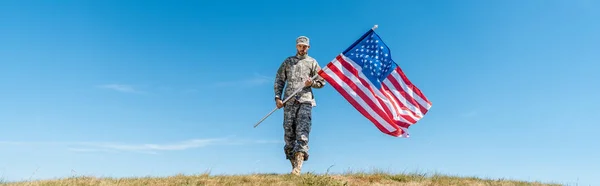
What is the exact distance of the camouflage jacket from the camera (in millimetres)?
12281

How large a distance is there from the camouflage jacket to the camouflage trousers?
0.51 ft

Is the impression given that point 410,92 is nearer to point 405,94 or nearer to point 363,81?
point 405,94

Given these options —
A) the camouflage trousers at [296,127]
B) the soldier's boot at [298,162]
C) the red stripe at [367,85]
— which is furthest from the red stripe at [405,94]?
the soldier's boot at [298,162]

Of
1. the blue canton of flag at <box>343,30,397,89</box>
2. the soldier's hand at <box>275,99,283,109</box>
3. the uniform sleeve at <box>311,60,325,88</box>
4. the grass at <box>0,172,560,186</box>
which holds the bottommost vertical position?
the grass at <box>0,172,560,186</box>

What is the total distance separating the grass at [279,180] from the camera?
36.7 ft

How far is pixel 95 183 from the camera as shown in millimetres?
11383

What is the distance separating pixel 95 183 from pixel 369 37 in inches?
240

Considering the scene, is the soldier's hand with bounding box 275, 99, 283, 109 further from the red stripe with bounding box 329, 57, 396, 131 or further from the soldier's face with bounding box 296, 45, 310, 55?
the red stripe with bounding box 329, 57, 396, 131

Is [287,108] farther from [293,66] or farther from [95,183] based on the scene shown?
[95,183]

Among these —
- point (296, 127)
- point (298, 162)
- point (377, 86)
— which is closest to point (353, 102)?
point (377, 86)

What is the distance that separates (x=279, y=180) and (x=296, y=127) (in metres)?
1.37

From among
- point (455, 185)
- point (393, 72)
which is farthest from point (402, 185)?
point (393, 72)

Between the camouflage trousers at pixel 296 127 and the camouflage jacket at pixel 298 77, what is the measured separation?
154 mm

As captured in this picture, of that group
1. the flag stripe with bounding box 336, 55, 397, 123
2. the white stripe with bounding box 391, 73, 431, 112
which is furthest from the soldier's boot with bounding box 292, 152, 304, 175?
the white stripe with bounding box 391, 73, 431, 112
